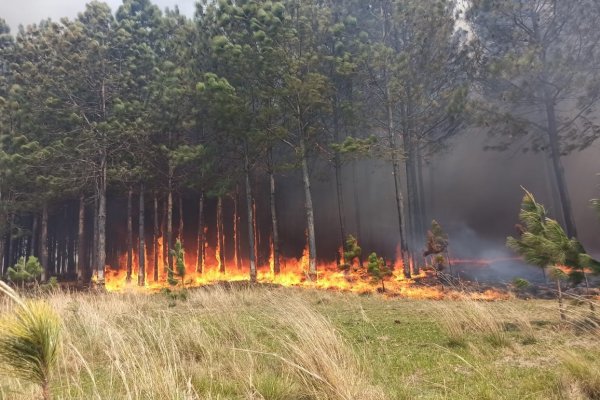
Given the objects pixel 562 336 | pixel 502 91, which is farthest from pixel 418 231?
pixel 562 336

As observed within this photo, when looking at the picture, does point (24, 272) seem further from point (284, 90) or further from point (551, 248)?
point (551, 248)

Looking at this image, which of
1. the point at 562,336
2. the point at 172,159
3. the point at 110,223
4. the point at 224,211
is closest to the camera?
the point at 562,336

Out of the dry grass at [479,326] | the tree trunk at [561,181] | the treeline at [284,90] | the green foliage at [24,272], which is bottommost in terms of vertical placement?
the dry grass at [479,326]

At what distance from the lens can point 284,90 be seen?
69.4 ft

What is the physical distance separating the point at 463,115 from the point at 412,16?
5968 millimetres

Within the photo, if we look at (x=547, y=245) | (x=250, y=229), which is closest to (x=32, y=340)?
(x=547, y=245)

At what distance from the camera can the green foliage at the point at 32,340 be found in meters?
2.10

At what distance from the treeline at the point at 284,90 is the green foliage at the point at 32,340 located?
59.4ft

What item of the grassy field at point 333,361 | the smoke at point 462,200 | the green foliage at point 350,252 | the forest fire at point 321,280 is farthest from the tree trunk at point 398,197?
the grassy field at point 333,361

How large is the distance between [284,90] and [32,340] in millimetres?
20059

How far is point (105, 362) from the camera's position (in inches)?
238

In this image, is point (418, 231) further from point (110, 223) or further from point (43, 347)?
point (110, 223)

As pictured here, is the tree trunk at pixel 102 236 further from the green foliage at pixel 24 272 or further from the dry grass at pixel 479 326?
the dry grass at pixel 479 326

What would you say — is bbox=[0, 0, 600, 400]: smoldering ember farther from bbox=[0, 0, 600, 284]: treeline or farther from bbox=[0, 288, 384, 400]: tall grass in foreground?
bbox=[0, 288, 384, 400]: tall grass in foreground
